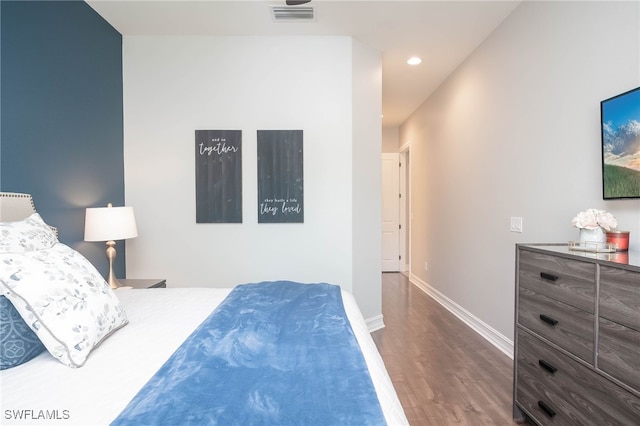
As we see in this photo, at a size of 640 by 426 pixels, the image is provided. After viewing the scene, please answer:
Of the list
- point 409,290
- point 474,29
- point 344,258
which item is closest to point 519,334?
point 344,258

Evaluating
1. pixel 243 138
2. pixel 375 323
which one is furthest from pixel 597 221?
pixel 243 138

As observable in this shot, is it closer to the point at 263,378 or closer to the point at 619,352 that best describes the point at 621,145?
the point at 619,352

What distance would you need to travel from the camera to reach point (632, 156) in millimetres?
1523

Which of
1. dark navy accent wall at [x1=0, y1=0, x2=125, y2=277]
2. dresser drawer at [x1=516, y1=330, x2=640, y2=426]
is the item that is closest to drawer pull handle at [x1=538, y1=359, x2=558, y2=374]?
dresser drawer at [x1=516, y1=330, x2=640, y2=426]

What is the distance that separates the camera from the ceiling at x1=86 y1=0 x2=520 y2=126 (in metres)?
2.46

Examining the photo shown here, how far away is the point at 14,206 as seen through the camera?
1.67 m

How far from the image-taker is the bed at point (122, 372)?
773 mm

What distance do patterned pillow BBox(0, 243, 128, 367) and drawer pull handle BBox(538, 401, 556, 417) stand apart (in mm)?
2066

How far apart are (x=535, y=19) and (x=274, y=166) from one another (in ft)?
7.73

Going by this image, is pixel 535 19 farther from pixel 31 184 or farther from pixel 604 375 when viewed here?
pixel 31 184

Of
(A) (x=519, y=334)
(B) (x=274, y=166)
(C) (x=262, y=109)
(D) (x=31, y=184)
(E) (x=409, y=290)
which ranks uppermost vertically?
(C) (x=262, y=109)

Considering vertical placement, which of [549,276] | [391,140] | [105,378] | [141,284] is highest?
[391,140]

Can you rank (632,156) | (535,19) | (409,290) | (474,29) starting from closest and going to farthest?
(632,156)
(535,19)
(474,29)
(409,290)

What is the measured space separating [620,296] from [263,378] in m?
1.38
